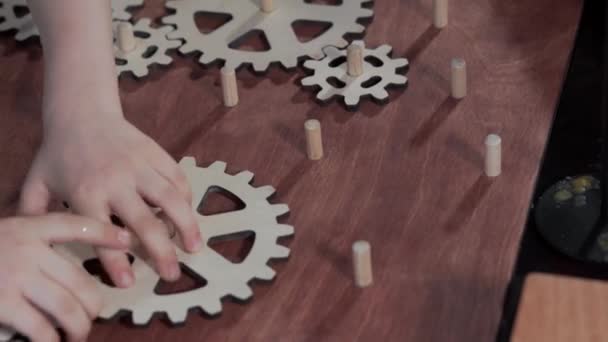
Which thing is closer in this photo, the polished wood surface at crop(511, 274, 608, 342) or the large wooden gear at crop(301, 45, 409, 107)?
the polished wood surface at crop(511, 274, 608, 342)

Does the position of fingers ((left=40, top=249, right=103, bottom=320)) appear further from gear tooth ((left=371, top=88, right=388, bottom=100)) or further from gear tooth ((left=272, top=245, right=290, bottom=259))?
gear tooth ((left=371, top=88, right=388, bottom=100))

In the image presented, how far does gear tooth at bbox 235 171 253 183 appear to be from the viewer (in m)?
0.84

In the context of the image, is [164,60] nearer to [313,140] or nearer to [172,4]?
[172,4]

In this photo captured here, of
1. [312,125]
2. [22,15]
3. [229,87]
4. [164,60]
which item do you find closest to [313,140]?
[312,125]

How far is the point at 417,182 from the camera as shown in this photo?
0.82m

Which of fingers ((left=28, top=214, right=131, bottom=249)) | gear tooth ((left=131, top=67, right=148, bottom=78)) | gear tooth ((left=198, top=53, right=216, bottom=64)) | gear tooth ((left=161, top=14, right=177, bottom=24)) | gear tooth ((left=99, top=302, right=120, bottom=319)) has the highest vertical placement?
fingers ((left=28, top=214, right=131, bottom=249))

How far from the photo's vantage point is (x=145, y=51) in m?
1.01

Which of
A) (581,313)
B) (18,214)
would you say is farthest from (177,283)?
(581,313)

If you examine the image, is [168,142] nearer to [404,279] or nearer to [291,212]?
[291,212]

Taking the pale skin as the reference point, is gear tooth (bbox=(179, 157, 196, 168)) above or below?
below

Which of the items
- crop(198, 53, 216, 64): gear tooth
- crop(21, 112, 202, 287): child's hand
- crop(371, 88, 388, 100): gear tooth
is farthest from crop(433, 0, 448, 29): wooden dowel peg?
crop(21, 112, 202, 287): child's hand

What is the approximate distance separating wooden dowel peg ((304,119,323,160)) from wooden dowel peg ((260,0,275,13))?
221 mm

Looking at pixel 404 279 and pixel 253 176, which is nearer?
pixel 404 279

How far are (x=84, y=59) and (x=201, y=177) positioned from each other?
0.53ft
